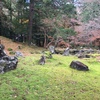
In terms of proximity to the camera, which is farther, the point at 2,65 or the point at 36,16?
the point at 36,16

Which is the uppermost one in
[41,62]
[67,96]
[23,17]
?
[23,17]

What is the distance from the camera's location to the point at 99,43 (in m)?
20.4

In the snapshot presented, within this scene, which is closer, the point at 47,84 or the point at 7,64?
the point at 47,84

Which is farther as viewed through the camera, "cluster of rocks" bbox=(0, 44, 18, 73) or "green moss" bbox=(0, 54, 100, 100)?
"cluster of rocks" bbox=(0, 44, 18, 73)

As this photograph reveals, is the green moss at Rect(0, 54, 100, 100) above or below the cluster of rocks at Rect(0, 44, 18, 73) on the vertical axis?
below

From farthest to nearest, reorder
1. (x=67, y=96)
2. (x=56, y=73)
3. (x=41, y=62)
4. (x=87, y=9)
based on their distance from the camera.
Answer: (x=87, y=9) → (x=41, y=62) → (x=56, y=73) → (x=67, y=96)

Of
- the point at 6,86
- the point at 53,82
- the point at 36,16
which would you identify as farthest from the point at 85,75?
the point at 36,16

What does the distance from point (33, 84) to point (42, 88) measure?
0.35 meters

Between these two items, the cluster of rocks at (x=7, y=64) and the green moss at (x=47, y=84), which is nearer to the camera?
the green moss at (x=47, y=84)

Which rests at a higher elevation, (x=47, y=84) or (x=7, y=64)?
(x=7, y=64)

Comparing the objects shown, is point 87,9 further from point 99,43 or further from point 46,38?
point 46,38

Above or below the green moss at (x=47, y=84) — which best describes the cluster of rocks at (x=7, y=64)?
above

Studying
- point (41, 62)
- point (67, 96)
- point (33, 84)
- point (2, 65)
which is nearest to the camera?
point (67, 96)

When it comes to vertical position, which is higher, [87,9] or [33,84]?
[87,9]
